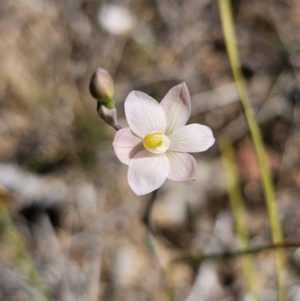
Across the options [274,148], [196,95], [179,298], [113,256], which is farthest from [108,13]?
[179,298]

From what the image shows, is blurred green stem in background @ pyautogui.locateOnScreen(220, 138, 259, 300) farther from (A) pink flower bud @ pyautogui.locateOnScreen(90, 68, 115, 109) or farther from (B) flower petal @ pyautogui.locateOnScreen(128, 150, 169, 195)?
(A) pink flower bud @ pyautogui.locateOnScreen(90, 68, 115, 109)

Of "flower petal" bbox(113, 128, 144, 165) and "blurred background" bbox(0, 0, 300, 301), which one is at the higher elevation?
"flower petal" bbox(113, 128, 144, 165)

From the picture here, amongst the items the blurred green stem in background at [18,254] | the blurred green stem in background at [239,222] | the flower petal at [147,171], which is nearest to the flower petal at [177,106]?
the flower petal at [147,171]

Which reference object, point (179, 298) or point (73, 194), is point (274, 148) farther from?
point (73, 194)

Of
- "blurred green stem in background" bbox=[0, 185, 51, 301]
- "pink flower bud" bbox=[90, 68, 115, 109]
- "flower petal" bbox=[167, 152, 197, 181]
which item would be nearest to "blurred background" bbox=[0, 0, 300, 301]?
"blurred green stem in background" bbox=[0, 185, 51, 301]

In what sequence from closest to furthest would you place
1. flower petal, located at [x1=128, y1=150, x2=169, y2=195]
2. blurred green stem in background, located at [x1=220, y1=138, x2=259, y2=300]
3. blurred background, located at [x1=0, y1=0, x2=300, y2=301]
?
flower petal, located at [x1=128, y1=150, x2=169, y2=195], blurred green stem in background, located at [x1=220, y1=138, x2=259, y2=300], blurred background, located at [x1=0, y1=0, x2=300, y2=301]

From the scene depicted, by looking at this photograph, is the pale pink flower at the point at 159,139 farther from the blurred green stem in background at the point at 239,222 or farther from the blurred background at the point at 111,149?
the blurred background at the point at 111,149
